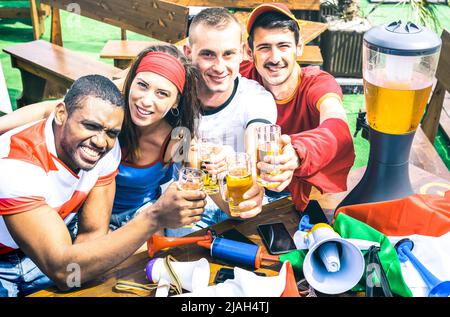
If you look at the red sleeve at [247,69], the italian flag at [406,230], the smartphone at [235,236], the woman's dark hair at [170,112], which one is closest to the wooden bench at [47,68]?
the woman's dark hair at [170,112]

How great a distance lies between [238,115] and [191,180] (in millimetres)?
354

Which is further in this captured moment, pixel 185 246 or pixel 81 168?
pixel 185 246

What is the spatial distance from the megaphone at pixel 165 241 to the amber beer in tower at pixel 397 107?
0.68 meters

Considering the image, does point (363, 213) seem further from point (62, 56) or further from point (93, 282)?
point (62, 56)

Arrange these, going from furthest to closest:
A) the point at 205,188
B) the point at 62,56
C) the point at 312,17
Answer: the point at 312,17 < the point at 62,56 < the point at 205,188

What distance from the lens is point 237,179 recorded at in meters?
1.75

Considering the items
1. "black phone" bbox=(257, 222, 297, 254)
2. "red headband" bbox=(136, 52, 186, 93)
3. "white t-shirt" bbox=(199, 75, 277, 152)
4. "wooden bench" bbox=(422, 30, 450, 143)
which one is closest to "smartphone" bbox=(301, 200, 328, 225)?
"black phone" bbox=(257, 222, 297, 254)

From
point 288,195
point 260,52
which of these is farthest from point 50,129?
point 288,195

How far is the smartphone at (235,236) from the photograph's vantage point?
183 centimetres

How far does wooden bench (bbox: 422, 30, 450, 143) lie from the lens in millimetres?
2623

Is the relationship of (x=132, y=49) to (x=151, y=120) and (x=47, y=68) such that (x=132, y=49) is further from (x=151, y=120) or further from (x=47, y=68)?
(x=151, y=120)

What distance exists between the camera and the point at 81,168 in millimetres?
1669

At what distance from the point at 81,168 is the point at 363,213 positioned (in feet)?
3.09
